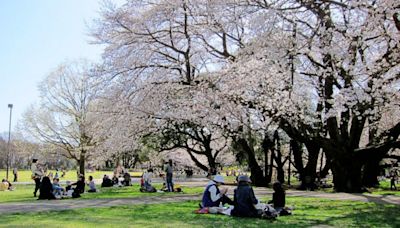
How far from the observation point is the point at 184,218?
399 inches

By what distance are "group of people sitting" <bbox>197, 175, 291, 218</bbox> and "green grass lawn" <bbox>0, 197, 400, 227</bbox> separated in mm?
309

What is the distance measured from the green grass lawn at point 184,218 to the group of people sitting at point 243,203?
0.31m

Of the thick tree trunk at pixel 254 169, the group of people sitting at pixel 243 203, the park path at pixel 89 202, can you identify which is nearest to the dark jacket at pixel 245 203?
the group of people sitting at pixel 243 203

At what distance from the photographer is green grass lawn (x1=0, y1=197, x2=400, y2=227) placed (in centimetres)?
909

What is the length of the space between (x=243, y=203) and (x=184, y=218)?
4.66ft

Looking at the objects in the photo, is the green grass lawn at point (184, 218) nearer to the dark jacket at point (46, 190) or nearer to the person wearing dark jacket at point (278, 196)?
the person wearing dark jacket at point (278, 196)

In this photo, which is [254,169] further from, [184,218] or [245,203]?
[184,218]

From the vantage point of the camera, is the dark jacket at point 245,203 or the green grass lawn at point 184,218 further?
the dark jacket at point 245,203

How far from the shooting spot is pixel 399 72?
16.0m

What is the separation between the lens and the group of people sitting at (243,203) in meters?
10.2

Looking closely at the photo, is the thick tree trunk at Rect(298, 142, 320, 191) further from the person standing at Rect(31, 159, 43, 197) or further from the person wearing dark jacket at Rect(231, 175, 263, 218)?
the person wearing dark jacket at Rect(231, 175, 263, 218)

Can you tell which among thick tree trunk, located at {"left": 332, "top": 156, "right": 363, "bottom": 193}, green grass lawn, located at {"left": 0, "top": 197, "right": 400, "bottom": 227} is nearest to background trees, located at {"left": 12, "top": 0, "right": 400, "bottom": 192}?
thick tree trunk, located at {"left": 332, "top": 156, "right": 363, "bottom": 193}

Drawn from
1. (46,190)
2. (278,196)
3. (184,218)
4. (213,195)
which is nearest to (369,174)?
(278,196)

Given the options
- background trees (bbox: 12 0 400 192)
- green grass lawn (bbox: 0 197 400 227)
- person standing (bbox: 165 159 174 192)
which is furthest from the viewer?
person standing (bbox: 165 159 174 192)
